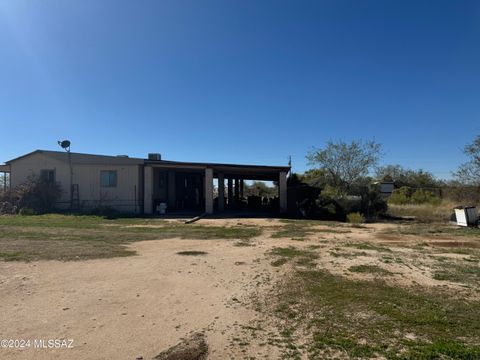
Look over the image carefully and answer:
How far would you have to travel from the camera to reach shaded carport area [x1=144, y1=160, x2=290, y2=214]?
76.3 ft

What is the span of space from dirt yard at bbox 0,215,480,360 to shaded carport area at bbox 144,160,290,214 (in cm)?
1252

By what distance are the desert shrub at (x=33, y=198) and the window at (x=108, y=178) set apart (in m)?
2.83

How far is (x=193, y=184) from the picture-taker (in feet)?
107

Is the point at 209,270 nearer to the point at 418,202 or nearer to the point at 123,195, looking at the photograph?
the point at 123,195

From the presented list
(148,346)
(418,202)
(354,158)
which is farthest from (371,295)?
(418,202)

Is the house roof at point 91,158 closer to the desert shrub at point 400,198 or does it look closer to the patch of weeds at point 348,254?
the patch of weeds at point 348,254

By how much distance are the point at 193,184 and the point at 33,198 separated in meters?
12.9

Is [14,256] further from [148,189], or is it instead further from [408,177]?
[408,177]

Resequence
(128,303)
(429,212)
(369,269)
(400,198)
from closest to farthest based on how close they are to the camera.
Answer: (128,303), (369,269), (429,212), (400,198)

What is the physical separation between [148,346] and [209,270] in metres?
3.58

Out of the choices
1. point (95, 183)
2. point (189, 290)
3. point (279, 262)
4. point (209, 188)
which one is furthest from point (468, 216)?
point (95, 183)

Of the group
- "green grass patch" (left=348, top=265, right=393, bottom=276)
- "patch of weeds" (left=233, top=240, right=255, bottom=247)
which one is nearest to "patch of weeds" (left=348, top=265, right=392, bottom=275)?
"green grass patch" (left=348, top=265, right=393, bottom=276)

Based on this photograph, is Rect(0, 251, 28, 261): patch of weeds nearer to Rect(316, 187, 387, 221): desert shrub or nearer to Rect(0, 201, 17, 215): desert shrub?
Rect(0, 201, 17, 215): desert shrub

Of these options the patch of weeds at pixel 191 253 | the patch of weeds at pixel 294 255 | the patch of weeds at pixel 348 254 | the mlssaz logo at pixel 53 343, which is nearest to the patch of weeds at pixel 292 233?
the patch of weeds at pixel 294 255
